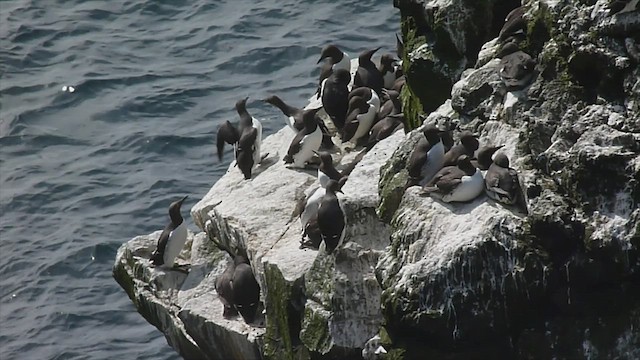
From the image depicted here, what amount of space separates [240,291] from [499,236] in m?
2.84

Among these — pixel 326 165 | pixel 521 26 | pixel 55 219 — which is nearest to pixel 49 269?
pixel 55 219

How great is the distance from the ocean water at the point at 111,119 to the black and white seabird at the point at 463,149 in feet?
13.6

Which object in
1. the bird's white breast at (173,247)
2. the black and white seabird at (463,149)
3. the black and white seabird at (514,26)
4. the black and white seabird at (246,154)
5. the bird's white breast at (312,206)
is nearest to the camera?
the black and white seabird at (463,149)

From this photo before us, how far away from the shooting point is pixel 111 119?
1859 centimetres

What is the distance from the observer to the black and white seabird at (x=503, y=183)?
894cm

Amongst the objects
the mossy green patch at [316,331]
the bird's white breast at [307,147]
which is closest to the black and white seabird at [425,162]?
the mossy green patch at [316,331]

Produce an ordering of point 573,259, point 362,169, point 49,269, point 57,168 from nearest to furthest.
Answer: point 573,259, point 362,169, point 49,269, point 57,168

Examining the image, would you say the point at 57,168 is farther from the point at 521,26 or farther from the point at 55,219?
the point at 521,26

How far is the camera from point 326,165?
1120cm

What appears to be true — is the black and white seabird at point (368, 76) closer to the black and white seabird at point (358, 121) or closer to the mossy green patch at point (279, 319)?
the black and white seabird at point (358, 121)

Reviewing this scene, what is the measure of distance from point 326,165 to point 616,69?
3177 millimetres

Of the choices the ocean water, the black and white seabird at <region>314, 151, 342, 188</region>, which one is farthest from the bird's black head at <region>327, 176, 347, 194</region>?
the ocean water

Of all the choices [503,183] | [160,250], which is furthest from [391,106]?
[503,183]

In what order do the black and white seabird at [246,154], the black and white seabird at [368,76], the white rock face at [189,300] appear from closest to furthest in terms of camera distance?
1. the white rock face at [189,300]
2. the black and white seabird at [246,154]
3. the black and white seabird at [368,76]
